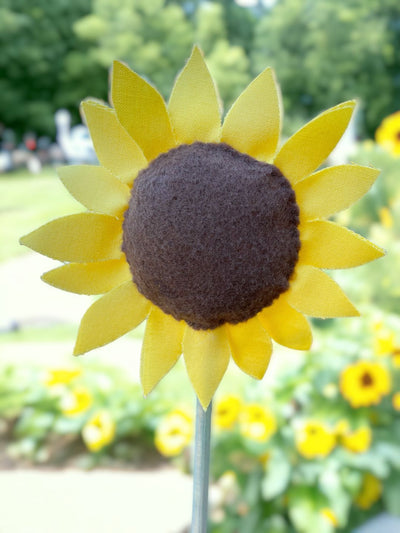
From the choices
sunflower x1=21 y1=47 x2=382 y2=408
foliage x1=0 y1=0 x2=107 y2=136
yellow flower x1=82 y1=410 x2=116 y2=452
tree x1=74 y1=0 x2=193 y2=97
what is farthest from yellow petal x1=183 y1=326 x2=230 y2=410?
foliage x1=0 y1=0 x2=107 y2=136

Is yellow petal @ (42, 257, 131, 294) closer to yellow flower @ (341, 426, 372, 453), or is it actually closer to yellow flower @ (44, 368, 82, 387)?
yellow flower @ (341, 426, 372, 453)

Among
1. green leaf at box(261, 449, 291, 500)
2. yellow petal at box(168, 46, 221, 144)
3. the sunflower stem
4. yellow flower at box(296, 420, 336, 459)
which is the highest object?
yellow petal at box(168, 46, 221, 144)

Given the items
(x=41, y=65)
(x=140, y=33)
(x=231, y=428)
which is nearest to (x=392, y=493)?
(x=231, y=428)

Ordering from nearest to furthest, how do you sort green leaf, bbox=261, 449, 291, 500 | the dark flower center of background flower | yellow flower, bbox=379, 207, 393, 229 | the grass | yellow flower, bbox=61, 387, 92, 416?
1. the dark flower center of background flower
2. green leaf, bbox=261, 449, 291, 500
3. yellow flower, bbox=61, 387, 92, 416
4. yellow flower, bbox=379, 207, 393, 229
5. the grass

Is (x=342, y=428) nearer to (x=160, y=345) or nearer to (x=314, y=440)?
(x=314, y=440)

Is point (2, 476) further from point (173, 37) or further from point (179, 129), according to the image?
point (173, 37)

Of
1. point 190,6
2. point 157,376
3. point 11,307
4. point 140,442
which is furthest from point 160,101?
point 190,6

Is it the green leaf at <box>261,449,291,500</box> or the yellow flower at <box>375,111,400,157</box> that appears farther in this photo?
the yellow flower at <box>375,111,400,157</box>

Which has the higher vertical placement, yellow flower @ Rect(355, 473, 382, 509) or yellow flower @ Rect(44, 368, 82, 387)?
yellow flower @ Rect(44, 368, 82, 387)

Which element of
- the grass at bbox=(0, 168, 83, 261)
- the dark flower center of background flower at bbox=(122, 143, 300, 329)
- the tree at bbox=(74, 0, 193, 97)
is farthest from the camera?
the tree at bbox=(74, 0, 193, 97)
